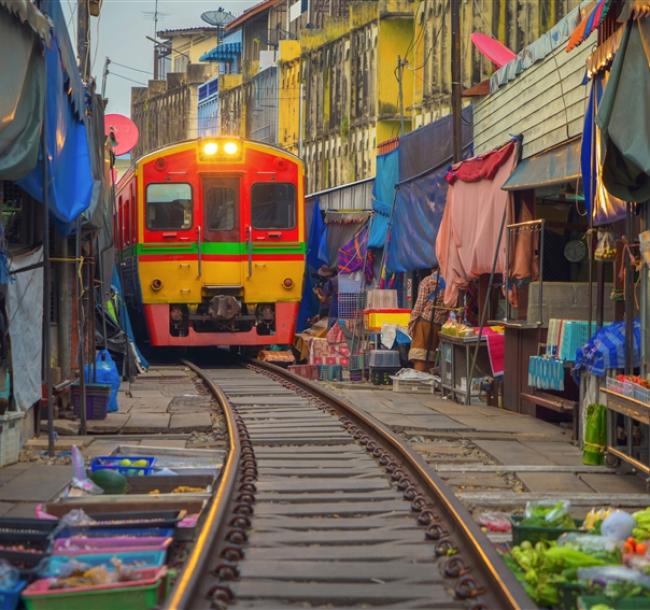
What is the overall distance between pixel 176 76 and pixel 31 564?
61887 millimetres

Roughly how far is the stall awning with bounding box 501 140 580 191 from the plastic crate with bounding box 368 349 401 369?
4402mm

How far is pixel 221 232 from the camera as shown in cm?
2061

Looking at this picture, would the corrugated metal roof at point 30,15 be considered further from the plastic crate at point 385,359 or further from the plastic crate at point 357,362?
the plastic crate at point 357,362

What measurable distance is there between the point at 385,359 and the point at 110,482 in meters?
11.2

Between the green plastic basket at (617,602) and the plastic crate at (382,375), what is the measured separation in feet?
45.9

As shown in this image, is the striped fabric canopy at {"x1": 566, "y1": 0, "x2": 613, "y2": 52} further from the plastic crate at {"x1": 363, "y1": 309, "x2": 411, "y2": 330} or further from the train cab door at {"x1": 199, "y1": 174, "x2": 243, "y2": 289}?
the train cab door at {"x1": 199, "y1": 174, "x2": 243, "y2": 289}

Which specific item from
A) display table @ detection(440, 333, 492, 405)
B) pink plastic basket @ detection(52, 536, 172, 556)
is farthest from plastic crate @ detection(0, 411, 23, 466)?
display table @ detection(440, 333, 492, 405)

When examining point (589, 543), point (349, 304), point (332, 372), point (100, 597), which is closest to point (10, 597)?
point (100, 597)

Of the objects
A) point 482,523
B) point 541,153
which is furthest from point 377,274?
point 482,523

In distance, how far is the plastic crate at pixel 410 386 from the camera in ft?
59.3

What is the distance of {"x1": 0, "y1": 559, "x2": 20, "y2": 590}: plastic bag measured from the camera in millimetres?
5541

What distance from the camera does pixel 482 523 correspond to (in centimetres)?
758

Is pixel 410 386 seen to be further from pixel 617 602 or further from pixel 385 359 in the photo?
pixel 617 602

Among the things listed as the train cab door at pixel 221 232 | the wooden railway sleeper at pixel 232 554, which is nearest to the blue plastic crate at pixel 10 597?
the wooden railway sleeper at pixel 232 554
